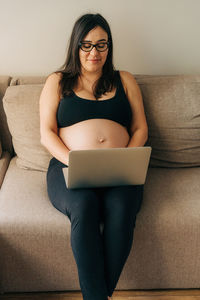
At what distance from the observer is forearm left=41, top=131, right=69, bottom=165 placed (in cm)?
153

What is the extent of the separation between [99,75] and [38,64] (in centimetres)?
46

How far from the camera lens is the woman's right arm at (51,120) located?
5.10ft

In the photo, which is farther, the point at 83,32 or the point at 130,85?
the point at 130,85

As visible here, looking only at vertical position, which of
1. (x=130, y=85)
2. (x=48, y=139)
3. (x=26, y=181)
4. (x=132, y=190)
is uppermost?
(x=130, y=85)

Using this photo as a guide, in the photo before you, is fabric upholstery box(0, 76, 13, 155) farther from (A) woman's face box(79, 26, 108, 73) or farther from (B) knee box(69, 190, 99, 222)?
(B) knee box(69, 190, 99, 222)

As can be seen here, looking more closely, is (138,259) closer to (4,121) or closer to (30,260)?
(30,260)

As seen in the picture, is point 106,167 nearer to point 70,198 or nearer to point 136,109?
point 70,198

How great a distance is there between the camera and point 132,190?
1409mm

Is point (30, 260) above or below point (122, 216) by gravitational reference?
below

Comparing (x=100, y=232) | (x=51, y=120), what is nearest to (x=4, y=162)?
(x=51, y=120)

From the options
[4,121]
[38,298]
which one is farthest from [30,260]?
[4,121]

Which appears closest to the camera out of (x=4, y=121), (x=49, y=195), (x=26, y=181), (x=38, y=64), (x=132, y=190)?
(x=132, y=190)

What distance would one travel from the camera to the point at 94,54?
1.60 metres

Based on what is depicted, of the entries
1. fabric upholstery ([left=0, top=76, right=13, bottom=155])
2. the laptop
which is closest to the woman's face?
fabric upholstery ([left=0, top=76, right=13, bottom=155])
